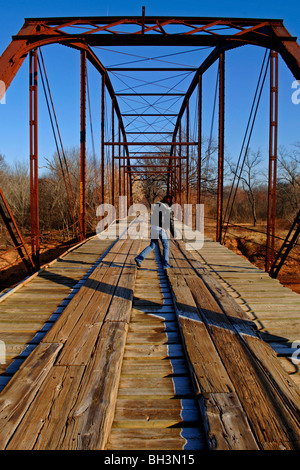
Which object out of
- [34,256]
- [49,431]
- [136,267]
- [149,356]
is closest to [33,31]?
[34,256]

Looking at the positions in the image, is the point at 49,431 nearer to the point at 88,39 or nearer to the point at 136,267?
the point at 136,267

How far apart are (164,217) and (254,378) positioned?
3.72m

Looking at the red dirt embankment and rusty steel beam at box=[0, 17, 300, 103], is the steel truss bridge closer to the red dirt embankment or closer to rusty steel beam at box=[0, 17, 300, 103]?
rusty steel beam at box=[0, 17, 300, 103]

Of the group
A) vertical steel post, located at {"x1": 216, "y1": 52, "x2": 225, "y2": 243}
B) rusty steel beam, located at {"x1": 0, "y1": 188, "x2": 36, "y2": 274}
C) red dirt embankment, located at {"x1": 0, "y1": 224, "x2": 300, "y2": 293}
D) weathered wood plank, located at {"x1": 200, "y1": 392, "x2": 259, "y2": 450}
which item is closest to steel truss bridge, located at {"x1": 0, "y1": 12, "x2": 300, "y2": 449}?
weathered wood plank, located at {"x1": 200, "y1": 392, "x2": 259, "y2": 450}

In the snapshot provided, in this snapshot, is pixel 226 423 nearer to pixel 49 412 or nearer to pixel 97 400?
pixel 97 400

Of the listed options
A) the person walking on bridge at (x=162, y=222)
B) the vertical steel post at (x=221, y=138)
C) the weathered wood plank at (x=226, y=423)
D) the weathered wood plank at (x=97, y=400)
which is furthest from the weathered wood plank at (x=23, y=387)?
the vertical steel post at (x=221, y=138)

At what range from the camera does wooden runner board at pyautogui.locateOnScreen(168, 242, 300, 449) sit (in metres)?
1.77

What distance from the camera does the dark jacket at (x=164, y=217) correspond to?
5.66 meters

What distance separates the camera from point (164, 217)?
5.67 metres

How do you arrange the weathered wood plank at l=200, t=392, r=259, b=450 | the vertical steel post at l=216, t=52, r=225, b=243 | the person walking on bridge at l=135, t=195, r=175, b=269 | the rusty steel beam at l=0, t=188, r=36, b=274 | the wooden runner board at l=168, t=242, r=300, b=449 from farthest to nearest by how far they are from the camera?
1. the vertical steel post at l=216, t=52, r=225, b=243
2. the person walking on bridge at l=135, t=195, r=175, b=269
3. the rusty steel beam at l=0, t=188, r=36, b=274
4. the wooden runner board at l=168, t=242, r=300, b=449
5. the weathered wood plank at l=200, t=392, r=259, b=450

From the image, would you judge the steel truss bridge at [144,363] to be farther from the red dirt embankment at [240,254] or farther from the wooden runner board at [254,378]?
the red dirt embankment at [240,254]

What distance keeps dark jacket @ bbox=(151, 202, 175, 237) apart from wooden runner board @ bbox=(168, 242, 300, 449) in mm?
2197

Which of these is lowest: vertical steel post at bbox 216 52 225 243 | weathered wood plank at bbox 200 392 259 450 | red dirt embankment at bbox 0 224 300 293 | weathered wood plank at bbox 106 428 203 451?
red dirt embankment at bbox 0 224 300 293

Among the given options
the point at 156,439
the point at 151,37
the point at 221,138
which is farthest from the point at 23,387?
the point at 221,138
